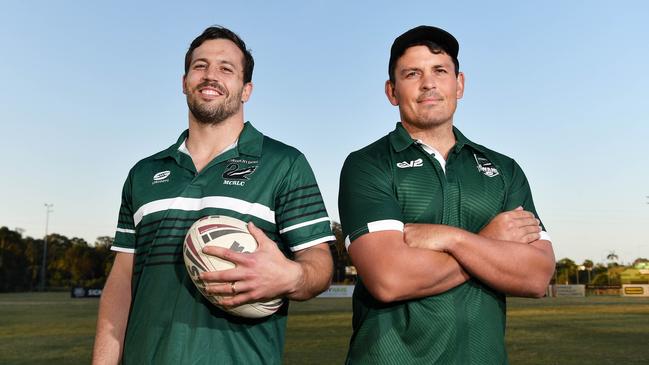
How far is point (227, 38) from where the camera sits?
3479mm

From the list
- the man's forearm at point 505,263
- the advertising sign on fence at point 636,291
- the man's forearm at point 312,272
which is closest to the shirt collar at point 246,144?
the man's forearm at point 312,272

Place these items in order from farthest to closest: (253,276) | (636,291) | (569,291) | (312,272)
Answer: (569,291) → (636,291) → (312,272) → (253,276)

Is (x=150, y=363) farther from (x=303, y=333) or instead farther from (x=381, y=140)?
(x=303, y=333)

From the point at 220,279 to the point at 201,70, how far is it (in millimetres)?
1278

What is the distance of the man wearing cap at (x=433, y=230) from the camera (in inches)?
123

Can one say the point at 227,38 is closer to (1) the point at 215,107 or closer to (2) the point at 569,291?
(1) the point at 215,107

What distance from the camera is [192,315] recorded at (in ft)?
9.82

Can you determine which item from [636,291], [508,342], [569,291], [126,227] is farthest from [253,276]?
[569,291]

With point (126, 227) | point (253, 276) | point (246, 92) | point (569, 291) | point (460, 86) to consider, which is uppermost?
point (460, 86)

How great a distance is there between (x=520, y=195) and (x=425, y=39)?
1.07m

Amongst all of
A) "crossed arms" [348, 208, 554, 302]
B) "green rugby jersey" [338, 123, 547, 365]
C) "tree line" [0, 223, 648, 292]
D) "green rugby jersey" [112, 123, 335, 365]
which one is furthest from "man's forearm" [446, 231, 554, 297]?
"tree line" [0, 223, 648, 292]

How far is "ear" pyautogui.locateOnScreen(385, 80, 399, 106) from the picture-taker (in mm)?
3646

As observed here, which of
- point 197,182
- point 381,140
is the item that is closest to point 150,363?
point 197,182

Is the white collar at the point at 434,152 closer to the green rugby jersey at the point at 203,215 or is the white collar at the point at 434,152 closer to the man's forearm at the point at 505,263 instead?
the man's forearm at the point at 505,263
